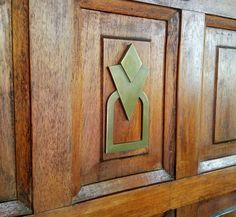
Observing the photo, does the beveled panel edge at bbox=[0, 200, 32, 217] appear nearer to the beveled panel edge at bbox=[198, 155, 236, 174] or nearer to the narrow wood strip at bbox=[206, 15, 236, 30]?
the beveled panel edge at bbox=[198, 155, 236, 174]

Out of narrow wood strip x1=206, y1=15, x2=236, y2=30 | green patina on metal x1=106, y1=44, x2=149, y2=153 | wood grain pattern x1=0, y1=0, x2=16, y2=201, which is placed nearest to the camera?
wood grain pattern x1=0, y1=0, x2=16, y2=201

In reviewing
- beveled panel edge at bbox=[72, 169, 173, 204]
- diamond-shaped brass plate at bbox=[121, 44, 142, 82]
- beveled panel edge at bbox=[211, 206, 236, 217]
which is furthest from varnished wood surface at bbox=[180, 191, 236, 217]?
diamond-shaped brass plate at bbox=[121, 44, 142, 82]

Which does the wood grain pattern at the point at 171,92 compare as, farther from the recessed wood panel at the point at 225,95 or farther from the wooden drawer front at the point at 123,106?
the recessed wood panel at the point at 225,95

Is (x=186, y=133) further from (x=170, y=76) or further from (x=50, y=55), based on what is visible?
(x=50, y=55)

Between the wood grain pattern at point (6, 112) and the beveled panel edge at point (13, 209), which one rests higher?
the wood grain pattern at point (6, 112)

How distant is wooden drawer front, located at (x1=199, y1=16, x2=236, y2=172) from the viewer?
687 mm

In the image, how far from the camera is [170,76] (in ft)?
2.04

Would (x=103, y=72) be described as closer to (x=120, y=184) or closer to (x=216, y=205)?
(x=120, y=184)

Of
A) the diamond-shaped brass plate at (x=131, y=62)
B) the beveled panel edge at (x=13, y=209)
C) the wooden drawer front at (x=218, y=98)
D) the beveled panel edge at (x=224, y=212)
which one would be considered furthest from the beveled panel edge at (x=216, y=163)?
the beveled panel edge at (x=13, y=209)

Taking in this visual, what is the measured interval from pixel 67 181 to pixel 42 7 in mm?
276

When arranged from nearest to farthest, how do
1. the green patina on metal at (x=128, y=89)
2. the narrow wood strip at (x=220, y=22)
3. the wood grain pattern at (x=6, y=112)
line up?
the wood grain pattern at (x=6, y=112) → the green patina on metal at (x=128, y=89) → the narrow wood strip at (x=220, y=22)

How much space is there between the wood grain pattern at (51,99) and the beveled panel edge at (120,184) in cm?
4

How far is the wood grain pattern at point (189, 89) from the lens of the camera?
2.06ft

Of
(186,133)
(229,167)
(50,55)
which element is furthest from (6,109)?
(229,167)
